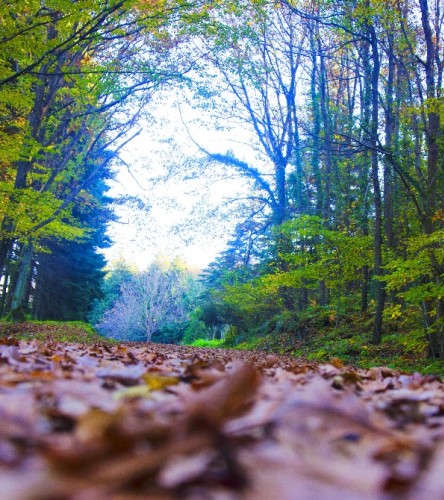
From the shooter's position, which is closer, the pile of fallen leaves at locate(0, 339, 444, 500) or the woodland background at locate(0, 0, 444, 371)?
the pile of fallen leaves at locate(0, 339, 444, 500)

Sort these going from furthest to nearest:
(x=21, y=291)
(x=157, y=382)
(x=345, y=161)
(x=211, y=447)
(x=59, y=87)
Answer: (x=345, y=161), (x=21, y=291), (x=59, y=87), (x=157, y=382), (x=211, y=447)

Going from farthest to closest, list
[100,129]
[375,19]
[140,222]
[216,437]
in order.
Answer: [140,222], [100,129], [375,19], [216,437]

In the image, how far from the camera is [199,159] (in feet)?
74.5

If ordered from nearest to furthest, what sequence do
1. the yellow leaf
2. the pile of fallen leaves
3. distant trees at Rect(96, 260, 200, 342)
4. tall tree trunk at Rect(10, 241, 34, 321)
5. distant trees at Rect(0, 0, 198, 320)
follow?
the pile of fallen leaves, the yellow leaf, distant trees at Rect(0, 0, 198, 320), tall tree trunk at Rect(10, 241, 34, 321), distant trees at Rect(96, 260, 200, 342)

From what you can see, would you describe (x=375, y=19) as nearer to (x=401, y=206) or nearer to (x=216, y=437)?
(x=401, y=206)

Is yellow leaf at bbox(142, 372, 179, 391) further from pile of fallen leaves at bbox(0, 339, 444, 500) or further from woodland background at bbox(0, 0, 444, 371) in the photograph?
woodland background at bbox(0, 0, 444, 371)

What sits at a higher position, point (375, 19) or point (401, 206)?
point (375, 19)

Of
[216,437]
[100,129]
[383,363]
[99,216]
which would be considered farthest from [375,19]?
[99,216]

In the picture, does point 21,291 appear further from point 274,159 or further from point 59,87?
point 274,159

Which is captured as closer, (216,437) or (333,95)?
(216,437)

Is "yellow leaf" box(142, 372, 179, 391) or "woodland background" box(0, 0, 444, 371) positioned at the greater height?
"woodland background" box(0, 0, 444, 371)

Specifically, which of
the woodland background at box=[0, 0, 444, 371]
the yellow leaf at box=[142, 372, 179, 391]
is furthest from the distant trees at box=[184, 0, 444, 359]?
the yellow leaf at box=[142, 372, 179, 391]

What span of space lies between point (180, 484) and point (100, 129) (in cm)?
1748

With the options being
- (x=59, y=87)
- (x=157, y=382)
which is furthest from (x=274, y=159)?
(x=157, y=382)
